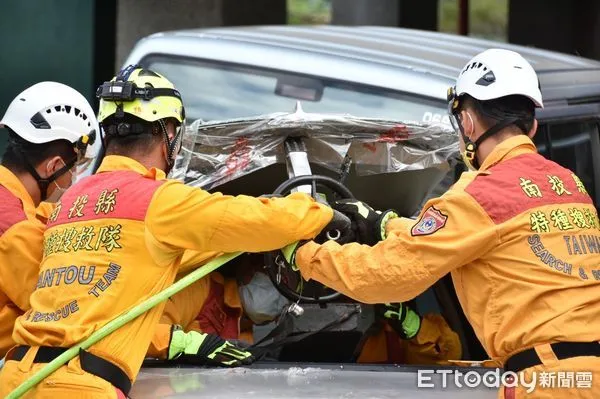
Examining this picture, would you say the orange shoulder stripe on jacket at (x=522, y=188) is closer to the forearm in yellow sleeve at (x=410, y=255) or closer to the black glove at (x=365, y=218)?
the forearm in yellow sleeve at (x=410, y=255)

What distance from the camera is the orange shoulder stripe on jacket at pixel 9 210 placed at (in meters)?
4.11

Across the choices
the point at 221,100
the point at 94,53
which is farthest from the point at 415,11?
the point at 221,100

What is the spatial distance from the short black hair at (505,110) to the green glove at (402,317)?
954mm

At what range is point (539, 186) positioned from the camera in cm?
363

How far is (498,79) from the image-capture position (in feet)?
12.4

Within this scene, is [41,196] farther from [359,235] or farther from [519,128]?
[519,128]

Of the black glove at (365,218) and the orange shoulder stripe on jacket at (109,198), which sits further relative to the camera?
the black glove at (365,218)

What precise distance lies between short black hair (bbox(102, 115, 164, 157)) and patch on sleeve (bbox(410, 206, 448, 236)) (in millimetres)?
946

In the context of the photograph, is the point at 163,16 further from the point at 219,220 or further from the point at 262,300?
the point at 219,220

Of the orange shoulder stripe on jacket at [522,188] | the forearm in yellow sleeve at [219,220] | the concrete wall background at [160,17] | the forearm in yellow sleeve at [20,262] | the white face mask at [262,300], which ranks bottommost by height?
the concrete wall background at [160,17]

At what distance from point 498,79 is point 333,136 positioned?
75 cm

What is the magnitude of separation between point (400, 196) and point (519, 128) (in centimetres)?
96

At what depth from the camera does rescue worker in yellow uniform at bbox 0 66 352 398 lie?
3596 millimetres

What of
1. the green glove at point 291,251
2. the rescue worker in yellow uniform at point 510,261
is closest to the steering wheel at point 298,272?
the green glove at point 291,251
